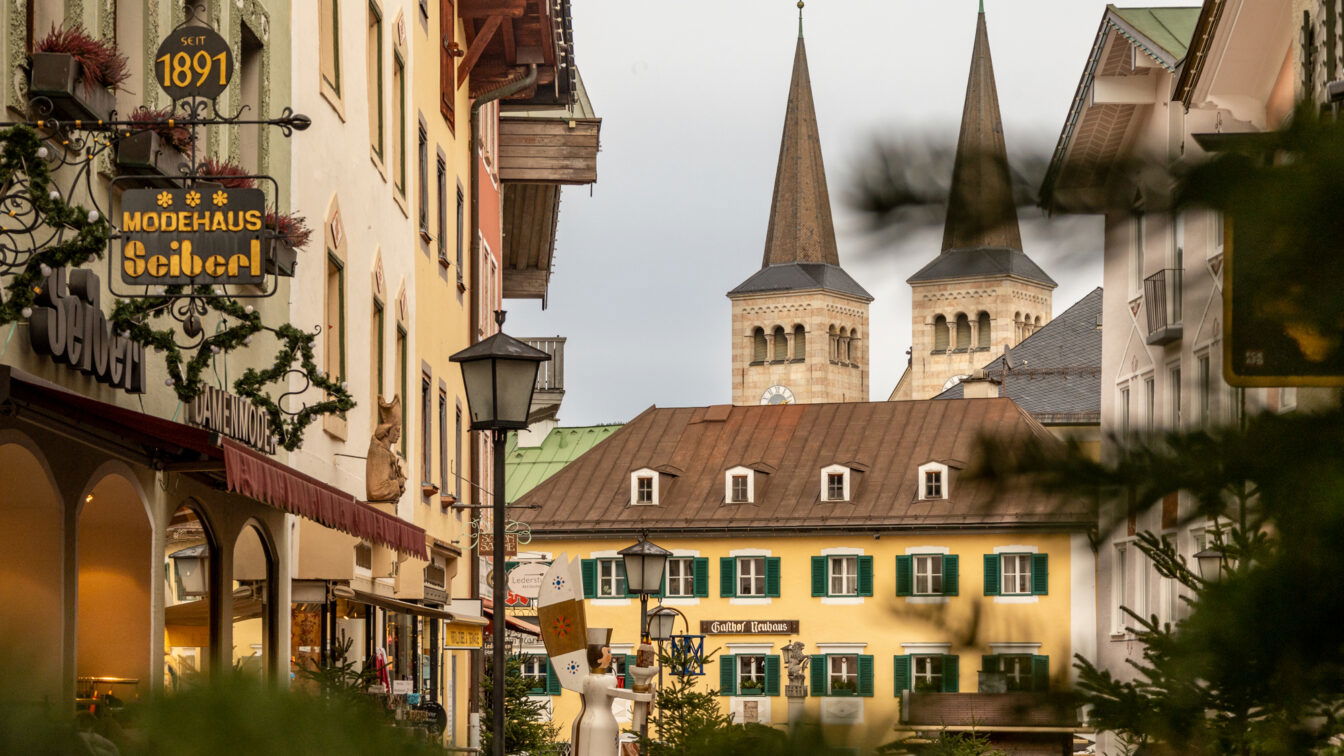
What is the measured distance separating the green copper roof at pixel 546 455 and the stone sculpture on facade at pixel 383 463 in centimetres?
5409

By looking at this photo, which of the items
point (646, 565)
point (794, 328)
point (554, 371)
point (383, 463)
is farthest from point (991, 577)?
point (794, 328)

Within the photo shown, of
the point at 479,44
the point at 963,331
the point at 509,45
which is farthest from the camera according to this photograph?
the point at 963,331

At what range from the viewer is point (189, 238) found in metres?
10.0

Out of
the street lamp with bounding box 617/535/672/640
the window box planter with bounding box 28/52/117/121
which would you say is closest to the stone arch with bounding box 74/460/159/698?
the window box planter with bounding box 28/52/117/121

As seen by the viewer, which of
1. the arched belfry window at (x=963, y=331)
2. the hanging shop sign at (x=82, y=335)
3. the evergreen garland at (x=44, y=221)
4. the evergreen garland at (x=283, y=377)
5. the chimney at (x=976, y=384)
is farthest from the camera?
the arched belfry window at (x=963, y=331)

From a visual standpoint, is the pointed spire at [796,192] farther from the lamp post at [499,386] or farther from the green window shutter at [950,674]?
the green window shutter at [950,674]

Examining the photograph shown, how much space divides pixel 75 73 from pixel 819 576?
4952cm

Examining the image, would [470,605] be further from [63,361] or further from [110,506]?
[63,361]

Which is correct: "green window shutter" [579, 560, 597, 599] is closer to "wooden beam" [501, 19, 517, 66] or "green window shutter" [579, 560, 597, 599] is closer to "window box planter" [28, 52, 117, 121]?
"wooden beam" [501, 19, 517, 66]

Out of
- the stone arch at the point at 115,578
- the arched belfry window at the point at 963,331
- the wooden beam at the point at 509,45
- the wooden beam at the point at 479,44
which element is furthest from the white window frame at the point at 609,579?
the arched belfry window at the point at 963,331

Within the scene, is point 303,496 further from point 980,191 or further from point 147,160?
point 980,191

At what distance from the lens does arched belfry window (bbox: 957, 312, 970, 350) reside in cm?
13575

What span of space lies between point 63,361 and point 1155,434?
831 cm

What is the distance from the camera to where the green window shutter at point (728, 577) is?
58.7 metres
